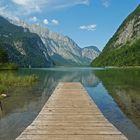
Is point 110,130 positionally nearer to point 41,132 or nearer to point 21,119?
point 41,132

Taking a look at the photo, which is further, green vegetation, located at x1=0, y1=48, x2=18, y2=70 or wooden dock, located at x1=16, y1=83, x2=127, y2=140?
green vegetation, located at x1=0, y1=48, x2=18, y2=70

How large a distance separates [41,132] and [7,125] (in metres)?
8.12

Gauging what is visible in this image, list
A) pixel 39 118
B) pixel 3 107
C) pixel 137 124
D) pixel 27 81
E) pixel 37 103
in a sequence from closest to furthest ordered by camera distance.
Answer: pixel 39 118 < pixel 137 124 < pixel 3 107 < pixel 37 103 < pixel 27 81

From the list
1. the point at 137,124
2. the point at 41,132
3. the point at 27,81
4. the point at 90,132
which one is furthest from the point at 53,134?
the point at 27,81

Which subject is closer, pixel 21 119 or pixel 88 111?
pixel 88 111

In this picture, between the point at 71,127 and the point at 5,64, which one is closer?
the point at 71,127

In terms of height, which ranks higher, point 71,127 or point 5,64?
point 5,64

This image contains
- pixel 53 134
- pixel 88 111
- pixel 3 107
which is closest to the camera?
pixel 53 134

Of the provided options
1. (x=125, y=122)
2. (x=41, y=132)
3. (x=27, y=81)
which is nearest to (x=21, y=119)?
(x=125, y=122)

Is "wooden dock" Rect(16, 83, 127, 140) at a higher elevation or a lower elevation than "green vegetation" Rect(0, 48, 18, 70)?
lower

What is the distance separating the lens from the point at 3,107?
3036cm

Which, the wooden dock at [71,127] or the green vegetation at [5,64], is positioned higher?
the green vegetation at [5,64]

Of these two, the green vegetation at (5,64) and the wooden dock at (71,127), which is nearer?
the wooden dock at (71,127)

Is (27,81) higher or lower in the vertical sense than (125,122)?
higher
